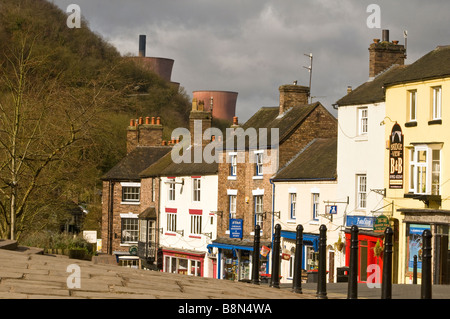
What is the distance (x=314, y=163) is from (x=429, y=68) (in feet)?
27.8

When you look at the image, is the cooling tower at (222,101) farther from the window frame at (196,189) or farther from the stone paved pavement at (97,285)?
the stone paved pavement at (97,285)

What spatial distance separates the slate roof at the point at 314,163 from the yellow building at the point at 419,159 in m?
4.08

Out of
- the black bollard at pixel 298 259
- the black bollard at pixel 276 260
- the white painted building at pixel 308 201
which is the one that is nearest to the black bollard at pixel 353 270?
the black bollard at pixel 298 259

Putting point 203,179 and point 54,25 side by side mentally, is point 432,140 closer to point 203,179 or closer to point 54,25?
point 203,179

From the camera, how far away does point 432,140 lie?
2778 centimetres

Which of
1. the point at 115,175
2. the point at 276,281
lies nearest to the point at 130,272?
the point at 276,281

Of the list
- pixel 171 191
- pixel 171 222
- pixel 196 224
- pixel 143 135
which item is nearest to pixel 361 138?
pixel 196 224

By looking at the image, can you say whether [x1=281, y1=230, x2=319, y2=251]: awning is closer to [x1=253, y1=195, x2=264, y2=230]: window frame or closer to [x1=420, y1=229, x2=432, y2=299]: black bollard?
[x1=253, y1=195, x2=264, y2=230]: window frame

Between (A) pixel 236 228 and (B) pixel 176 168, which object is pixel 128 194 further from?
(A) pixel 236 228

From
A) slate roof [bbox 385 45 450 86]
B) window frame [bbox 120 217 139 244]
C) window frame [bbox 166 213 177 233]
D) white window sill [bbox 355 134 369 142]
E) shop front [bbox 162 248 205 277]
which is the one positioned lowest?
shop front [bbox 162 248 205 277]

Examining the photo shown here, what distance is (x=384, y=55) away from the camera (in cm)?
3384

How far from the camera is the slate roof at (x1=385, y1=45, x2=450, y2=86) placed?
2741 cm

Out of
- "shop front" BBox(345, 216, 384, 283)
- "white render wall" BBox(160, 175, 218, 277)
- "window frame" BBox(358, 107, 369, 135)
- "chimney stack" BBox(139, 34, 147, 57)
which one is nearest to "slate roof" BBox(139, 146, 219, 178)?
"white render wall" BBox(160, 175, 218, 277)

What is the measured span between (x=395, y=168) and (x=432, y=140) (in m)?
1.92
